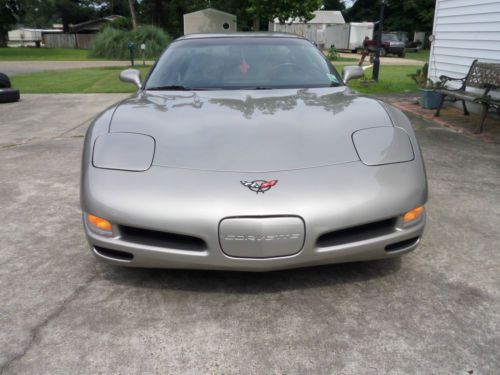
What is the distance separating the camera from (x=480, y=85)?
6.91 meters

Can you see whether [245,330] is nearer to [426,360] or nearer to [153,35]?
[426,360]

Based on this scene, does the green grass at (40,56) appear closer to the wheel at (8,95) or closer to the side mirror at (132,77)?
the wheel at (8,95)

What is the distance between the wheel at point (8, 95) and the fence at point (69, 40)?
124ft

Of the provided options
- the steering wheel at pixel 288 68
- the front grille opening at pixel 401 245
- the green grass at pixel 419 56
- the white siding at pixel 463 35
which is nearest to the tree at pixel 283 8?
the green grass at pixel 419 56

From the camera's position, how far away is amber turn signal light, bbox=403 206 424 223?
2.20 m

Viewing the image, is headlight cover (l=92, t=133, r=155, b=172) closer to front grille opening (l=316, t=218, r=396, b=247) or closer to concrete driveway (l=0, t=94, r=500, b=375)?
concrete driveway (l=0, t=94, r=500, b=375)

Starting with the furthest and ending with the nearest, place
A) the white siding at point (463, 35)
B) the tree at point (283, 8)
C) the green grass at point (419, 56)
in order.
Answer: the green grass at point (419, 56) → the tree at point (283, 8) → the white siding at point (463, 35)

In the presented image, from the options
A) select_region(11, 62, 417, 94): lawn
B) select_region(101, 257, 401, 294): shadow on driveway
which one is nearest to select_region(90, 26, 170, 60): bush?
select_region(11, 62, 417, 94): lawn

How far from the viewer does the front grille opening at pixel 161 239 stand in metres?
2.08

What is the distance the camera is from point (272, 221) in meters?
1.97

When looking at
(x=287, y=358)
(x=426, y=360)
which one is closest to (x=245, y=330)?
(x=287, y=358)

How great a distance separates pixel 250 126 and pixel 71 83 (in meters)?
11.8

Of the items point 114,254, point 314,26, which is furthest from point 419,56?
point 114,254

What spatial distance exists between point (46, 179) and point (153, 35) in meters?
23.0
